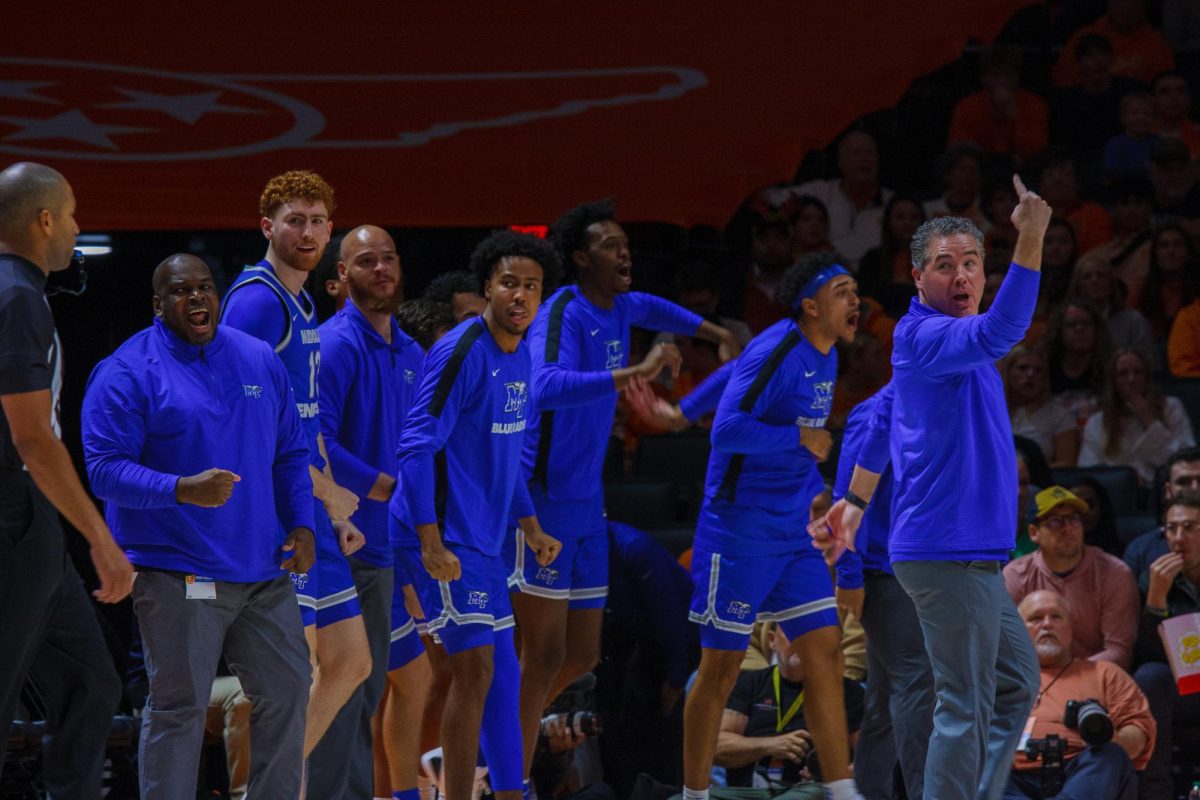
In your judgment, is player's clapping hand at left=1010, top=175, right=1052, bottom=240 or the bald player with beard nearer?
player's clapping hand at left=1010, top=175, right=1052, bottom=240

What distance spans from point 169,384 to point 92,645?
2.56 feet

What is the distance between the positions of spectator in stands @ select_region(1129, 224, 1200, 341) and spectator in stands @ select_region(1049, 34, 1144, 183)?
1.51 meters

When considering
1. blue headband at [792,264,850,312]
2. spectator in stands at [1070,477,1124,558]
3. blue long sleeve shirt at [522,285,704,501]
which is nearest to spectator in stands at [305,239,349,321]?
blue long sleeve shirt at [522,285,704,501]

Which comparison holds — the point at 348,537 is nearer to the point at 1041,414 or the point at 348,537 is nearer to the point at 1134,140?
the point at 1041,414

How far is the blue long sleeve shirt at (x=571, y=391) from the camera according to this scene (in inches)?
247

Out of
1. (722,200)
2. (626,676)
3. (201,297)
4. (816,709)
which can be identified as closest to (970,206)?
(722,200)

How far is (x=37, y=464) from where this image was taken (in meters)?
4.14

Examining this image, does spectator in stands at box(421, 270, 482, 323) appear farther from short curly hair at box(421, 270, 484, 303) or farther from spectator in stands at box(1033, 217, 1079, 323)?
spectator in stands at box(1033, 217, 1079, 323)

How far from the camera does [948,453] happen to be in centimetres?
503

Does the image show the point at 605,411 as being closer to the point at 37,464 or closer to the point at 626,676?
the point at 626,676

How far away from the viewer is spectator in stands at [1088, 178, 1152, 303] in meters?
9.66

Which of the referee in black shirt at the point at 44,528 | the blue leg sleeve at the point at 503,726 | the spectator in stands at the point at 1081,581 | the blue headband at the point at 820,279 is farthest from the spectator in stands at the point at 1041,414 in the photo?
the referee in black shirt at the point at 44,528

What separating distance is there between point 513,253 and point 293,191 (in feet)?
2.67

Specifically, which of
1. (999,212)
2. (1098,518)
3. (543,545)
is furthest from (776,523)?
(999,212)
